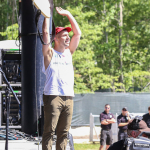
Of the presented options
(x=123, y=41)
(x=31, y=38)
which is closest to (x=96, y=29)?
(x=123, y=41)

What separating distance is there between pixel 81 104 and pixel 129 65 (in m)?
6.95

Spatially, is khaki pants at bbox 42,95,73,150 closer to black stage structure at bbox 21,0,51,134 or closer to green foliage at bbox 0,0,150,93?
black stage structure at bbox 21,0,51,134

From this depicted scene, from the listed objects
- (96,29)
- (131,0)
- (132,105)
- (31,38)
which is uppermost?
(131,0)

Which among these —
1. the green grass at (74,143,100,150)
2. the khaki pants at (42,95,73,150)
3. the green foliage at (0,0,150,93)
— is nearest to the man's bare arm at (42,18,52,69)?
the khaki pants at (42,95,73,150)

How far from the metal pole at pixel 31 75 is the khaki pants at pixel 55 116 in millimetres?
2107

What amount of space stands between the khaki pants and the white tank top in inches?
2.6

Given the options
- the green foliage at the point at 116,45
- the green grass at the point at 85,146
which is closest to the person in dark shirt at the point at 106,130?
the green grass at the point at 85,146

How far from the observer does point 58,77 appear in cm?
371

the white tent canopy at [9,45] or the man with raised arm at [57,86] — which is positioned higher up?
the white tent canopy at [9,45]

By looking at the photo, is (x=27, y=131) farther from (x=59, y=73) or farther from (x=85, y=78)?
(x=85, y=78)

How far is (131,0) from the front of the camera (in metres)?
24.6

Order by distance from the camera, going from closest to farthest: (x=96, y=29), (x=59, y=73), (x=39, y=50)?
(x=59, y=73) < (x=39, y=50) < (x=96, y=29)

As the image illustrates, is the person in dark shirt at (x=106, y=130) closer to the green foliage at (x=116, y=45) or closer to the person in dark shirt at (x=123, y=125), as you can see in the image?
the person in dark shirt at (x=123, y=125)

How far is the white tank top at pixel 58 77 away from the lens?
3.70m
